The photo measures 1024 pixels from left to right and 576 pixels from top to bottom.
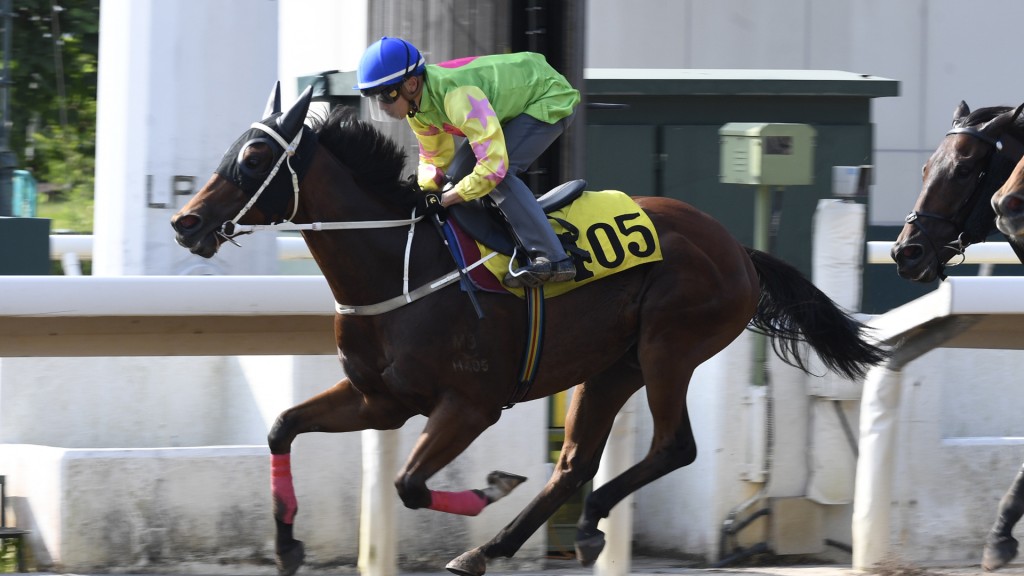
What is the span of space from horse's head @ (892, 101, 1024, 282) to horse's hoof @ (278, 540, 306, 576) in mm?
2609

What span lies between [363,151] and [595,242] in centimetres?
93

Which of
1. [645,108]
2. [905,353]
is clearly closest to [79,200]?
[645,108]

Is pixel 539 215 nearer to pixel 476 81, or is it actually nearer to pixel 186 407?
pixel 476 81

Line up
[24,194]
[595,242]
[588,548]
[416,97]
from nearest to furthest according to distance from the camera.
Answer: [416,97] → [595,242] → [588,548] → [24,194]

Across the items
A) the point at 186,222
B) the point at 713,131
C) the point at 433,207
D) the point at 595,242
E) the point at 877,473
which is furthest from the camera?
the point at 713,131

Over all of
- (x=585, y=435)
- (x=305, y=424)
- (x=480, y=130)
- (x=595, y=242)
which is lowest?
(x=585, y=435)

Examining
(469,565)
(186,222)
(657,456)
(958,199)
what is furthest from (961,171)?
(186,222)

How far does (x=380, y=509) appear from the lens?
6055 mm

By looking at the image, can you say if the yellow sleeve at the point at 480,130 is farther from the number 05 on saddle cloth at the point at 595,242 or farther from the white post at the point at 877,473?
the white post at the point at 877,473

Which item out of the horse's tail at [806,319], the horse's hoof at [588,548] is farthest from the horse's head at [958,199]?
the horse's hoof at [588,548]

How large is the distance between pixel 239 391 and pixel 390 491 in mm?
1282

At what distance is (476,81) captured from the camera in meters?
5.43

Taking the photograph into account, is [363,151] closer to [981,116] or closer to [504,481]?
[504,481]

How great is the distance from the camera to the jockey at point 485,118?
528 cm
